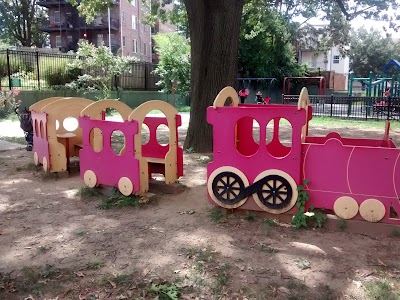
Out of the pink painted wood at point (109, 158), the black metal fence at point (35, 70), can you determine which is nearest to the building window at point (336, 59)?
the black metal fence at point (35, 70)

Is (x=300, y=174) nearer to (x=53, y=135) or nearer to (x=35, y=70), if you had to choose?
(x=53, y=135)

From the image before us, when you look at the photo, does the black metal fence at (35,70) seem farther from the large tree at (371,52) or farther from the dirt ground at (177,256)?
the large tree at (371,52)

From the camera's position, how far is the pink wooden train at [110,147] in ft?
16.0

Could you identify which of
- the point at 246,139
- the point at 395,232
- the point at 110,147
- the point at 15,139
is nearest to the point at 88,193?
the point at 110,147

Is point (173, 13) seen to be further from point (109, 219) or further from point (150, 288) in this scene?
point (150, 288)

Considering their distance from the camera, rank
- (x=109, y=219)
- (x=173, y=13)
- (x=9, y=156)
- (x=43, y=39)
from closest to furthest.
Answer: (x=109, y=219) → (x=9, y=156) → (x=173, y=13) → (x=43, y=39)

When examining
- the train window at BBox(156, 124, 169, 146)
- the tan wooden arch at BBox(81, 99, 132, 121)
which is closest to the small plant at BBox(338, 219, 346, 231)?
the tan wooden arch at BBox(81, 99, 132, 121)

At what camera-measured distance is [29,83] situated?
59.3 feet

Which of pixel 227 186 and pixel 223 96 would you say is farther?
pixel 223 96

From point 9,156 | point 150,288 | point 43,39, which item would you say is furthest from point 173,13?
point 43,39

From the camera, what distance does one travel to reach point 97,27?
4356cm

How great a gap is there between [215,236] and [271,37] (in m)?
27.0

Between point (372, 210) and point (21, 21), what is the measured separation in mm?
52152

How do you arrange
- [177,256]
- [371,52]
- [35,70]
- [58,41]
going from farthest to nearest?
[371,52] < [58,41] < [35,70] < [177,256]
